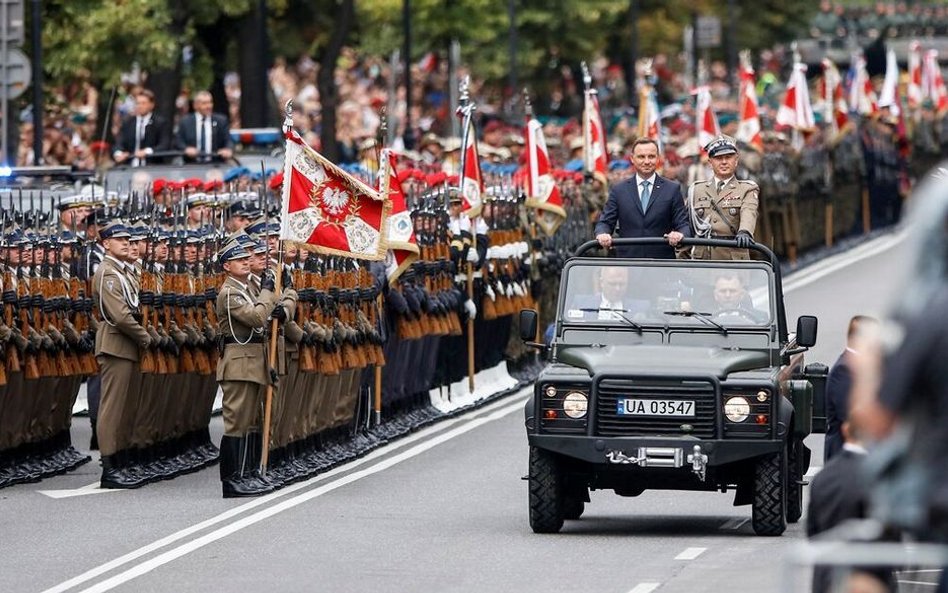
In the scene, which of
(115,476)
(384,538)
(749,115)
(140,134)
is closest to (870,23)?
(749,115)

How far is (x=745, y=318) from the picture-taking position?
15.2m

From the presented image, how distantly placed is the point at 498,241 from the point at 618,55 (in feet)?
141

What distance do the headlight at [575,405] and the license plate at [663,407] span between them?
0.26m

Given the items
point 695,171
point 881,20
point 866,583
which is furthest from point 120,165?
point 881,20

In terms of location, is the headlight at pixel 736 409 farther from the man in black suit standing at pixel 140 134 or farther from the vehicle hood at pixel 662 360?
the man in black suit standing at pixel 140 134

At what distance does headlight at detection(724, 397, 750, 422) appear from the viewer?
14.4 metres

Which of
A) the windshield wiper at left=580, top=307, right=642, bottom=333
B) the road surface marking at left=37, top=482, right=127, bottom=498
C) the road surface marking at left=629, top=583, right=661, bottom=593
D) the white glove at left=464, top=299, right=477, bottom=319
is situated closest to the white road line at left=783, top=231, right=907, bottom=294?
the white glove at left=464, top=299, right=477, bottom=319

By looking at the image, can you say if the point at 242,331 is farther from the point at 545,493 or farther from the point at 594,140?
the point at 594,140

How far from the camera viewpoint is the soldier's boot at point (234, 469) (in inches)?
680

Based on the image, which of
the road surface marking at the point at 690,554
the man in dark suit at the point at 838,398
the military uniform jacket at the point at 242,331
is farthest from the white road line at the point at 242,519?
the man in dark suit at the point at 838,398

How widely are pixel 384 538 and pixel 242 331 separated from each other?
2795 millimetres

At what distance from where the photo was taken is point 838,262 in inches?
A: 1510

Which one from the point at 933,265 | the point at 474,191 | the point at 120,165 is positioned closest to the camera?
the point at 933,265

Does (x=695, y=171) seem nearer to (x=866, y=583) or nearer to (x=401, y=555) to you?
(x=401, y=555)
